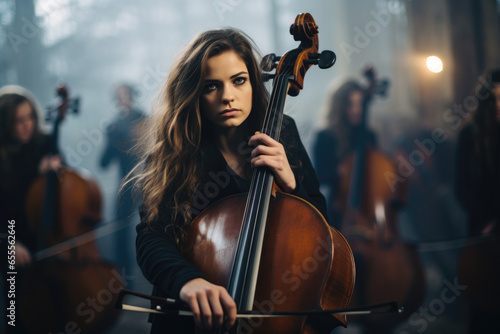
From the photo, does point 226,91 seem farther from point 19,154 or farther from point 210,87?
point 19,154

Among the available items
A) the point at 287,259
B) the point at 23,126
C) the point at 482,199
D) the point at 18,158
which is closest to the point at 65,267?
the point at 18,158

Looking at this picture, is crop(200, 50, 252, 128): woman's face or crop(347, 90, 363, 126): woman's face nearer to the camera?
crop(200, 50, 252, 128): woman's face

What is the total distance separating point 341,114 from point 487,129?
785 mm

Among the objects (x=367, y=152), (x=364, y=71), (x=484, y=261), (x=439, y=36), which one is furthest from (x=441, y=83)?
(x=484, y=261)

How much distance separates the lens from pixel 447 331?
214 centimetres

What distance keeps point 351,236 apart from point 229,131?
142cm

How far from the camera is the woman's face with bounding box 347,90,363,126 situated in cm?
249

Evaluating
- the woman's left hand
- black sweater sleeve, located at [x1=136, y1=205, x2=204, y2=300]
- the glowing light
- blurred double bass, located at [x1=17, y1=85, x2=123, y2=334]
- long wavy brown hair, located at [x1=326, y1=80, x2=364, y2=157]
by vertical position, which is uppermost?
the glowing light

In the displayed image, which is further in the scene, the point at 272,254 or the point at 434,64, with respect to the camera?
the point at 434,64

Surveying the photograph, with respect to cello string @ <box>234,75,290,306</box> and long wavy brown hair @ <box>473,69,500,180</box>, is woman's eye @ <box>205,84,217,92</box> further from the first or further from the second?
long wavy brown hair @ <box>473,69,500,180</box>

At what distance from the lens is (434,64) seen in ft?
8.24

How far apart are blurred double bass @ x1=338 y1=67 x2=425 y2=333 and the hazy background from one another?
0.15m

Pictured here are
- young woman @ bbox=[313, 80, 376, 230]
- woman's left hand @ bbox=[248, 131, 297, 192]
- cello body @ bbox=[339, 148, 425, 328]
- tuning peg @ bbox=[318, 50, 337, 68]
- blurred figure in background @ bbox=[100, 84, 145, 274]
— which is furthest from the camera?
blurred figure in background @ bbox=[100, 84, 145, 274]

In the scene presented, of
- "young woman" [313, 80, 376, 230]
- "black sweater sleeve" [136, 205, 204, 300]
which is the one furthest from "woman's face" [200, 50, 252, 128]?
"young woman" [313, 80, 376, 230]
